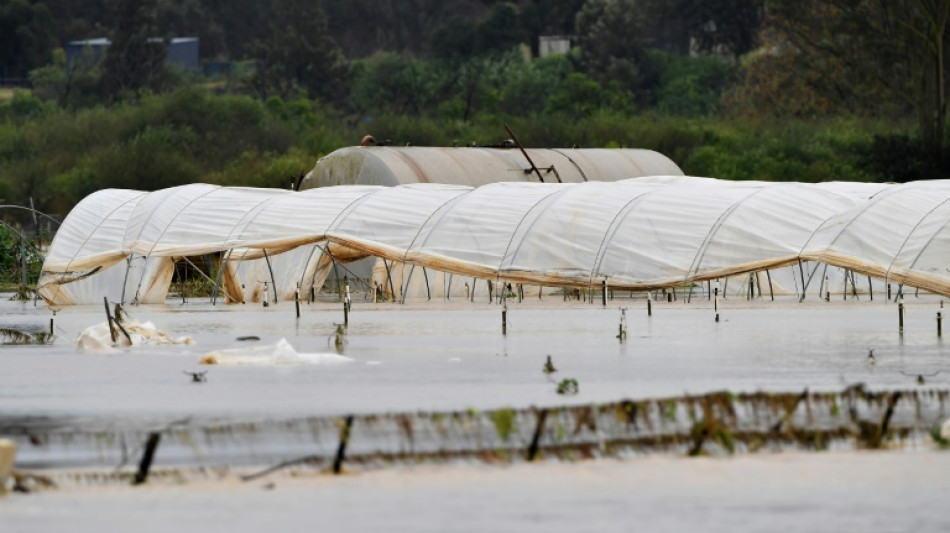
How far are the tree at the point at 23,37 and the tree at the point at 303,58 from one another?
16.2 metres

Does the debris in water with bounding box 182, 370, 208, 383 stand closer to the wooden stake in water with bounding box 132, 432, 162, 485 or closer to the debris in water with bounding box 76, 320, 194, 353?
the debris in water with bounding box 76, 320, 194, 353

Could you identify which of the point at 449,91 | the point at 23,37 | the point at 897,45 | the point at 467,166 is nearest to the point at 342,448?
the point at 467,166

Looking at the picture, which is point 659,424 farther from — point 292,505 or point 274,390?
point 274,390

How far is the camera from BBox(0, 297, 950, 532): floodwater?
15.4 m

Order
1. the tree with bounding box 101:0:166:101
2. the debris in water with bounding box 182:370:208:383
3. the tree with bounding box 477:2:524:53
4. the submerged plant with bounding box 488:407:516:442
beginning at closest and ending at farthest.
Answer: the submerged plant with bounding box 488:407:516:442 → the debris in water with bounding box 182:370:208:383 → the tree with bounding box 101:0:166:101 → the tree with bounding box 477:2:524:53

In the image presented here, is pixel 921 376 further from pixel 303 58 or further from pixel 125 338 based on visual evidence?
pixel 303 58

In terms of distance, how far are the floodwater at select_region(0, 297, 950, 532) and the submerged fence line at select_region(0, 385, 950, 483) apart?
47 centimetres

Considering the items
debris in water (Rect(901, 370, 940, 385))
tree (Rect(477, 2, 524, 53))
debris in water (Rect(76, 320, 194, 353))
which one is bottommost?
debris in water (Rect(76, 320, 194, 353))

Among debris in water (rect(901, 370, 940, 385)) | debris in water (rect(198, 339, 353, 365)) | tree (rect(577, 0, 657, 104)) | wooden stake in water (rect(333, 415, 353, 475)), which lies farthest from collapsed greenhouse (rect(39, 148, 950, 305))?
tree (rect(577, 0, 657, 104))

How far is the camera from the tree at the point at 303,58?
353 ft

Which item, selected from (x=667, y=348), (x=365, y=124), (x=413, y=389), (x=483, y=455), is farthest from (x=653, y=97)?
(x=483, y=455)

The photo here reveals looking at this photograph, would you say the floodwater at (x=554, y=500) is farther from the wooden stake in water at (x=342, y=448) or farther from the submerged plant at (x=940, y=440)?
the submerged plant at (x=940, y=440)

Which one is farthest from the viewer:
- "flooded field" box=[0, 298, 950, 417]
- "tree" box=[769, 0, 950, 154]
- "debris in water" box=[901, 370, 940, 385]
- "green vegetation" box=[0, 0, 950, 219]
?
"green vegetation" box=[0, 0, 950, 219]

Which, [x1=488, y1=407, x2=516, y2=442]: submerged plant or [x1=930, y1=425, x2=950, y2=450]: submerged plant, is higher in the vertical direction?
[x1=488, y1=407, x2=516, y2=442]: submerged plant
